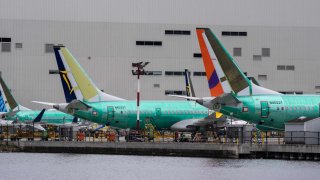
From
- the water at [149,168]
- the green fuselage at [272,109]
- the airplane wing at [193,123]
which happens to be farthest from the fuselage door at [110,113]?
the green fuselage at [272,109]

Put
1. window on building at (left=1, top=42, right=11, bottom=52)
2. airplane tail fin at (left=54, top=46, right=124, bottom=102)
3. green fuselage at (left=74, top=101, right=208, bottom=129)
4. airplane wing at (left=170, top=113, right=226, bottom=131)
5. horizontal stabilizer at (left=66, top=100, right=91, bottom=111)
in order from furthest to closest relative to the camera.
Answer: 1. window on building at (left=1, top=42, right=11, bottom=52)
2. airplane wing at (left=170, top=113, right=226, bottom=131)
3. green fuselage at (left=74, top=101, right=208, bottom=129)
4. airplane tail fin at (left=54, top=46, right=124, bottom=102)
5. horizontal stabilizer at (left=66, top=100, right=91, bottom=111)

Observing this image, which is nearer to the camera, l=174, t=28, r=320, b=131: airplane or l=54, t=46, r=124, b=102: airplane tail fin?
l=174, t=28, r=320, b=131: airplane

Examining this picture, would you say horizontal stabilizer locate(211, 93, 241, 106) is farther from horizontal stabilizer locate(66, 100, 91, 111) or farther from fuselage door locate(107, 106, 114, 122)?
fuselage door locate(107, 106, 114, 122)

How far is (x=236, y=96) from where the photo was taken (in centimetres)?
7112

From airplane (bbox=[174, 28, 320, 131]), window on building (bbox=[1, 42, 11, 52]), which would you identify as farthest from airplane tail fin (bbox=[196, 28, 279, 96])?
window on building (bbox=[1, 42, 11, 52])

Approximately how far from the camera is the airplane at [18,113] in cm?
11150

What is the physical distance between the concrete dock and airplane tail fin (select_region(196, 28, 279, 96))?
5205mm

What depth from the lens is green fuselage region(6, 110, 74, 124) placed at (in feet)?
370

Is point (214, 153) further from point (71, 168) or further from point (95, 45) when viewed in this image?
point (95, 45)

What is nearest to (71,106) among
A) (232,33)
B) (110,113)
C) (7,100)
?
(110,113)

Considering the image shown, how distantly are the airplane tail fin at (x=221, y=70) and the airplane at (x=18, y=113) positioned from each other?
42.7 m

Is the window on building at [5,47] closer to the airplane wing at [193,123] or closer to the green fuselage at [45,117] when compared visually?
the green fuselage at [45,117]

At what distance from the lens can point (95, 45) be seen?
12431cm

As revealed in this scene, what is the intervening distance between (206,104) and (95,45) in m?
56.3
